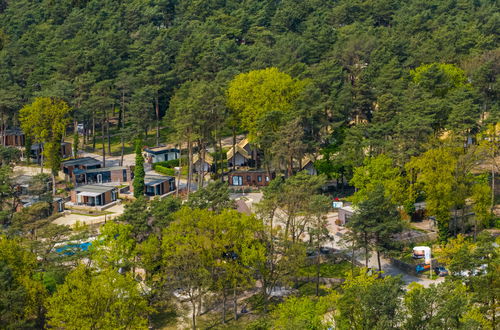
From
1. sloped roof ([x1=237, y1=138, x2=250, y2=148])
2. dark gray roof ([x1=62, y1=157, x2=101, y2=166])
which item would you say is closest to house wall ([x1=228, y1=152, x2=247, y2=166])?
sloped roof ([x1=237, y1=138, x2=250, y2=148])

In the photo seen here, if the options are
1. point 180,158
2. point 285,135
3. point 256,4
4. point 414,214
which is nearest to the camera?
point 414,214

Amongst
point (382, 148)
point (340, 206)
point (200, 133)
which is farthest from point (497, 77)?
point (200, 133)

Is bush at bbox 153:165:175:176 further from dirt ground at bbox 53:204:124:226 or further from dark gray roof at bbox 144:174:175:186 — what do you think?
dirt ground at bbox 53:204:124:226

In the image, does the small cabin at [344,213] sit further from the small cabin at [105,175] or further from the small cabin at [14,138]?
the small cabin at [14,138]

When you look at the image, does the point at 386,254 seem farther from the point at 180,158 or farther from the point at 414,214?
the point at 180,158

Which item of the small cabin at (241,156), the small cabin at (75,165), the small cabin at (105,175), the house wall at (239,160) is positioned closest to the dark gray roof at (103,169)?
the small cabin at (105,175)

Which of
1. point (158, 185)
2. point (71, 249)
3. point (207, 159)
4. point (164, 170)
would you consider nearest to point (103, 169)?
point (164, 170)

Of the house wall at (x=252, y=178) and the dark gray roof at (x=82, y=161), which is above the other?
the dark gray roof at (x=82, y=161)

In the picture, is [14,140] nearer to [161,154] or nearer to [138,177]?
[161,154]
